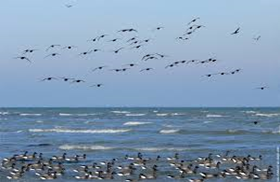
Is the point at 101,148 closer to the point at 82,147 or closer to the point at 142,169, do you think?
the point at 82,147

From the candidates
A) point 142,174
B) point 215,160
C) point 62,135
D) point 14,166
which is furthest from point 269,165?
point 62,135

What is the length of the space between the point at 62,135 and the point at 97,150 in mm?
17369

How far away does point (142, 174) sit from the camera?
100 ft

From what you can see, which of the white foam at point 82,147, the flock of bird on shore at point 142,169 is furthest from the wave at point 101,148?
the flock of bird on shore at point 142,169

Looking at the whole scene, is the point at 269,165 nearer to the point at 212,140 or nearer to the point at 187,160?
the point at 187,160

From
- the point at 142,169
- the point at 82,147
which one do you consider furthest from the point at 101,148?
the point at 142,169

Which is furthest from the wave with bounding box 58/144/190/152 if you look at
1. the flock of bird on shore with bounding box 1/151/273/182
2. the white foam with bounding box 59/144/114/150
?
the flock of bird on shore with bounding box 1/151/273/182

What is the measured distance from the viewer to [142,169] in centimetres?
3275

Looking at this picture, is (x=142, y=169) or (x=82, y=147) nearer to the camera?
(x=142, y=169)

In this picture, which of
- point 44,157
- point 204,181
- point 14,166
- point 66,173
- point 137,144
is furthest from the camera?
point 137,144

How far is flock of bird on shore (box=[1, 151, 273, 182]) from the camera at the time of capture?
99.7 feet

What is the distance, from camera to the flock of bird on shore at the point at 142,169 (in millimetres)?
30383

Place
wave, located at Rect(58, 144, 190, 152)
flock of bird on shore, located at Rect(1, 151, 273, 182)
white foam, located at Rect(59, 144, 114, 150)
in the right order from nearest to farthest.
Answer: flock of bird on shore, located at Rect(1, 151, 273, 182) → wave, located at Rect(58, 144, 190, 152) → white foam, located at Rect(59, 144, 114, 150)

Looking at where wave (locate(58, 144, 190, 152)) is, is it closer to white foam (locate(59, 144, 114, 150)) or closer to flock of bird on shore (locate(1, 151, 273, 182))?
white foam (locate(59, 144, 114, 150))
